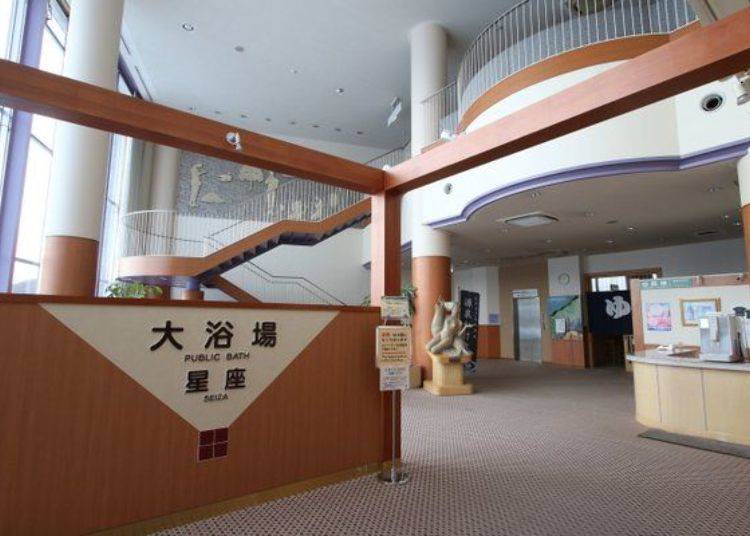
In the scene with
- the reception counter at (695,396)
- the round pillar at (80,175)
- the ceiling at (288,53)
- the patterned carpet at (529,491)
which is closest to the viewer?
the patterned carpet at (529,491)

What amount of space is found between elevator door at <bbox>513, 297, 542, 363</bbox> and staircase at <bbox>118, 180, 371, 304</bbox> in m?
5.88

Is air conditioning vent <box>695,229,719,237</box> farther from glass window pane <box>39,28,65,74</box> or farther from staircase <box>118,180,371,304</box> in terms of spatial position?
glass window pane <box>39,28,65,74</box>

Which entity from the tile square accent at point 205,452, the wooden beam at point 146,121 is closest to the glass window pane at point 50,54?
the wooden beam at point 146,121

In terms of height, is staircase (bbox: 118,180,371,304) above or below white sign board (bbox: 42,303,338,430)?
above

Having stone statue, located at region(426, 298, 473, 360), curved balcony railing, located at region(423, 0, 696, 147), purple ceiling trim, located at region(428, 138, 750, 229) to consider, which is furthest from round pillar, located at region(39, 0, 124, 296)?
purple ceiling trim, located at region(428, 138, 750, 229)

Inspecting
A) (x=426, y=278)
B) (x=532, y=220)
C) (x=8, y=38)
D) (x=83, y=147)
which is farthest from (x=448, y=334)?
(x=8, y=38)

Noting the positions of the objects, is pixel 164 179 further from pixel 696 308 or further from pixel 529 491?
pixel 696 308

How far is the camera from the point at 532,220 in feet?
25.4

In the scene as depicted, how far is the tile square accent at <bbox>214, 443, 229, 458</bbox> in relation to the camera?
8.95 ft

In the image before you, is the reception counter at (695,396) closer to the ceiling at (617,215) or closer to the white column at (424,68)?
the ceiling at (617,215)

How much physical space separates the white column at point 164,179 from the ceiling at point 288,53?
145 centimetres

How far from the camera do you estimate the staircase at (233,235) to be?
8.97 metres

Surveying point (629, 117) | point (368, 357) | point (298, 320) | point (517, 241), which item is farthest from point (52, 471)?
point (517, 241)

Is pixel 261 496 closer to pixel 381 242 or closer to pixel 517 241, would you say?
pixel 381 242
